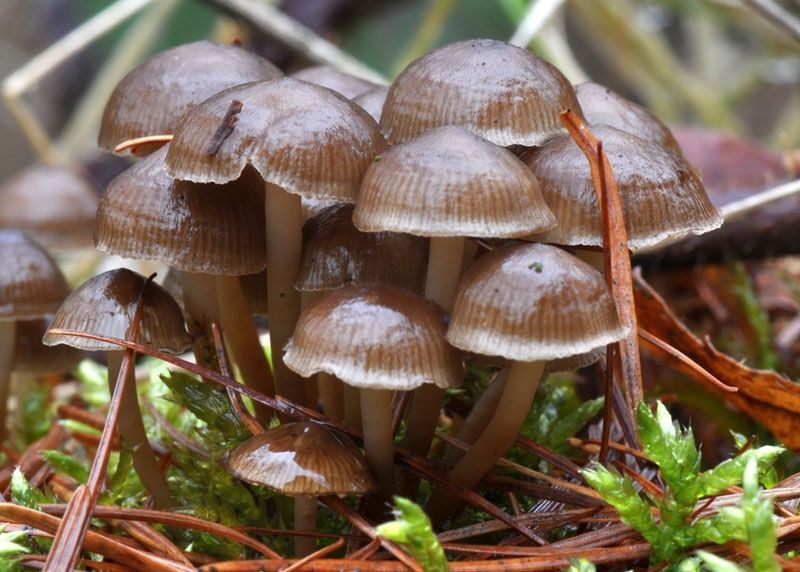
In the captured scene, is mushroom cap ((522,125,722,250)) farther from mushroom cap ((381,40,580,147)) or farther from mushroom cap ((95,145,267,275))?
mushroom cap ((95,145,267,275))

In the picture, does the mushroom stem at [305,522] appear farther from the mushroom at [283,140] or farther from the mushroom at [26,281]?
the mushroom at [26,281]

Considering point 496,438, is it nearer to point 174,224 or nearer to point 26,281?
point 174,224

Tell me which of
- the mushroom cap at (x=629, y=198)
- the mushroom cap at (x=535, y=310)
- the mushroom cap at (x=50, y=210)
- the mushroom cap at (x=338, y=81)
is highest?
the mushroom cap at (x=338, y=81)

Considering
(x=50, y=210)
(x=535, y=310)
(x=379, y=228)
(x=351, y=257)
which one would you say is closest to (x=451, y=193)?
(x=379, y=228)

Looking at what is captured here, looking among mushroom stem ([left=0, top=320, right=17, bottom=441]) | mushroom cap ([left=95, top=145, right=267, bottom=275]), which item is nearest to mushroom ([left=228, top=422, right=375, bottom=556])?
mushroom cap ([left=95, top=145, right=267, bottom=275])

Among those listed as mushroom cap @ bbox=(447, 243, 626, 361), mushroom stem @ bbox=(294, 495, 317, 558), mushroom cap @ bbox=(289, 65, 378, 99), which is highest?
mushroom cap @ bbox=(289, 65, 378, 99)

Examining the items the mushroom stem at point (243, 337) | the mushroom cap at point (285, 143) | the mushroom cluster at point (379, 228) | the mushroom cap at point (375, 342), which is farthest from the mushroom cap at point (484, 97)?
the mushroom stem at point (243, 337)

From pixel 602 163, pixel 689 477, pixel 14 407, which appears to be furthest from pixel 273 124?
pixel 14 407
